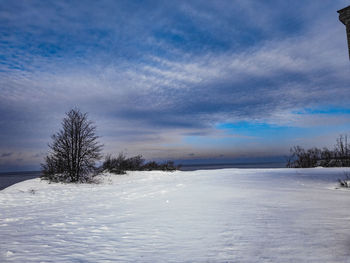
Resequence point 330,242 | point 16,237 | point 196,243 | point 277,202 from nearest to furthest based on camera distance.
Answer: point 330,242
point 196,243
point 16,237
point 277,202

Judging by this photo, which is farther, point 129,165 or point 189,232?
point 129,165

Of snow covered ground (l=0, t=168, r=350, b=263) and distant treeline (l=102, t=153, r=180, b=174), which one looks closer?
snow covered ground (l=0, t=168, r=350, b=263)

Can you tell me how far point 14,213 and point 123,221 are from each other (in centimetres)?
363

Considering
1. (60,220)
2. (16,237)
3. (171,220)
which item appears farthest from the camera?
(60,220)

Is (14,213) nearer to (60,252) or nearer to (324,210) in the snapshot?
(60,252)

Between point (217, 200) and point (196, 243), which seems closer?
point (196, 243)

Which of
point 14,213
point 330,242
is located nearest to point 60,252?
point 330,242

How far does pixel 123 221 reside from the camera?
16.7ft

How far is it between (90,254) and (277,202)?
15.8ft

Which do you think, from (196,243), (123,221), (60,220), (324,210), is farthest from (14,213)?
(324,210)

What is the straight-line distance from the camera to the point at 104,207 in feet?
22.5

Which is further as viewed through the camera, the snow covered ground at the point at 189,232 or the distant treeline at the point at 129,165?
the distant treeline at the point at 129,165

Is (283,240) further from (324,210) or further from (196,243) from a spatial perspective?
(324,210)

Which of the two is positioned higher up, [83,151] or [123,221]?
[83,151]
